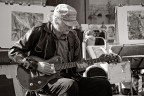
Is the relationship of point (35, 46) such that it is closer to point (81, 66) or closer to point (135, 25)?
point (81, 66)

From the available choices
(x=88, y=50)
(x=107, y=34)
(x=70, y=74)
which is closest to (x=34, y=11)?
(x=88, y=50)

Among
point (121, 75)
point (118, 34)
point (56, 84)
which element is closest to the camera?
point (56, 84)

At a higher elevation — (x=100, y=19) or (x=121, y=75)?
(x=100, y=19)

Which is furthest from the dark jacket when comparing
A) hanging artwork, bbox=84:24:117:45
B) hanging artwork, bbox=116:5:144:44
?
hanging artwork, bbox=116:5:144:44

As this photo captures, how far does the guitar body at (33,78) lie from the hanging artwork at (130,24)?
224 centimetres

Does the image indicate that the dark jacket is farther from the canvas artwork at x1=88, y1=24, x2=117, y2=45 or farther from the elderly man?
the canvas artwork at x1=88, y1=24, x2=117, y2=45

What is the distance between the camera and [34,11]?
147 inches

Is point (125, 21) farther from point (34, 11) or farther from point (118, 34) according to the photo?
point (34, 11)

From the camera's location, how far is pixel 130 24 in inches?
173

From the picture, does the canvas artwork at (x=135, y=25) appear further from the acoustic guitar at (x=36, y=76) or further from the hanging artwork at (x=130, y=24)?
the acoustic guitar at (x=36, y=76)

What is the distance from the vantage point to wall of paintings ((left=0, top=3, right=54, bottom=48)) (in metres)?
3.49

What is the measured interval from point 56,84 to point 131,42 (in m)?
2.59

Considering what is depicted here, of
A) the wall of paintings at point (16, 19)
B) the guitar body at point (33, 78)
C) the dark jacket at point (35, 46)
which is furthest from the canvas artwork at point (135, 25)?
the guitar body at point (33, 78)

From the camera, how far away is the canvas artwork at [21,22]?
3594 millimetres
